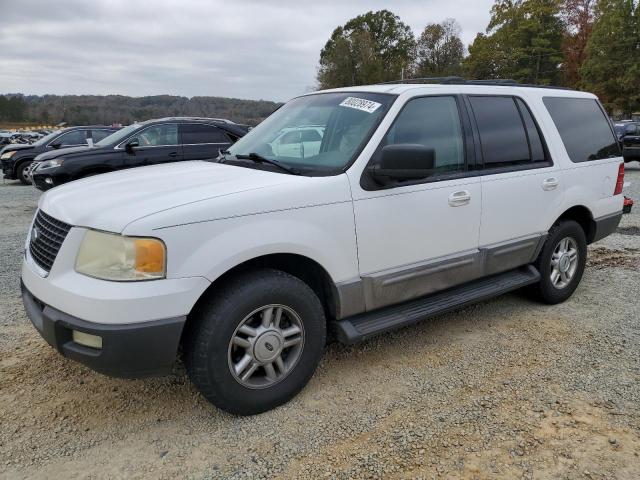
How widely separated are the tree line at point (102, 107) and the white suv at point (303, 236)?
36.3 metres

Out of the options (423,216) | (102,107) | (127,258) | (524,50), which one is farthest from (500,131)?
(102,107)

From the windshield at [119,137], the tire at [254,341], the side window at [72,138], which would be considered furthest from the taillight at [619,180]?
the side window at [72,138]

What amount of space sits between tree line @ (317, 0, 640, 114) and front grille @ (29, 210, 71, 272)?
3773cm

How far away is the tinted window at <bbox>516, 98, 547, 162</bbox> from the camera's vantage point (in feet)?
13.5

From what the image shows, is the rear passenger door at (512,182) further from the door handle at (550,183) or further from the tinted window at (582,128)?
the tinted window at (582,128)

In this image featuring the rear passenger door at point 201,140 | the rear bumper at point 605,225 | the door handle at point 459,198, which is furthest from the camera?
the rear passenger door at point 201,140

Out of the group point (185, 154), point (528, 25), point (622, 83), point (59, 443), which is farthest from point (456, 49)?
point (59, 443)

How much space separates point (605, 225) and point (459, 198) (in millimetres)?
2222

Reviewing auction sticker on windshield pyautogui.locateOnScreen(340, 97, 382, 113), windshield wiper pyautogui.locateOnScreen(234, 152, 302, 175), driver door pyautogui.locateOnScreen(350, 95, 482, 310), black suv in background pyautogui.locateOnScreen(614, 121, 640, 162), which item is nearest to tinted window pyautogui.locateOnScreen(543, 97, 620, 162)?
driver door pyautogui.locateOnScreen(350, 95, 482, 310)

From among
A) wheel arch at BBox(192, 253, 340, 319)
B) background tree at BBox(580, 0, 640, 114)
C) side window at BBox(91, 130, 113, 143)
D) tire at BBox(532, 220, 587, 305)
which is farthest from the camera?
background tree at BBox(580, 0, 640, 114)

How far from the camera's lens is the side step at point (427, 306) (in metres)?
3.08

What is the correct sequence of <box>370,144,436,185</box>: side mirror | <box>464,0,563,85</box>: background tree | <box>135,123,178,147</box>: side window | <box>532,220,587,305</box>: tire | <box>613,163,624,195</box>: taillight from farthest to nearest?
<box>464,0,563,85</box>: background tree
<box>135,123,178,147</box>: side window
<box>613,163,624,195</box>: taillight
<box>532,220,587,305</box>: tire
<box>370,144,436,185</box>: side mirror

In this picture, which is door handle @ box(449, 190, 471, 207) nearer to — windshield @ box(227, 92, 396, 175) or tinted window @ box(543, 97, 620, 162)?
windshield @ box(227, 92, 396, 175)

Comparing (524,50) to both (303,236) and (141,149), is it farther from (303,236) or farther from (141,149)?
(303,236)
